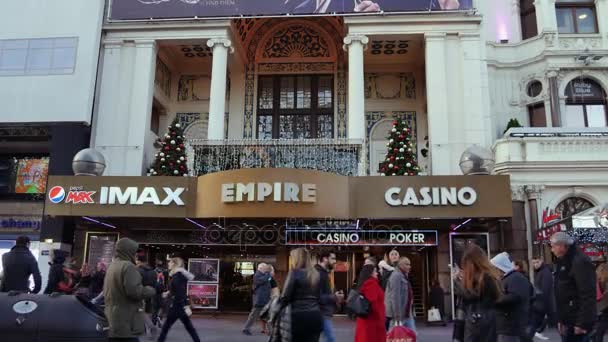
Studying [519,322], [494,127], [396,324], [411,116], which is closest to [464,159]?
[494,127]

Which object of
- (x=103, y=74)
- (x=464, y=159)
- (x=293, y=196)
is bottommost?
(x=293, y=196)

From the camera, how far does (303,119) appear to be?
77.5 ft

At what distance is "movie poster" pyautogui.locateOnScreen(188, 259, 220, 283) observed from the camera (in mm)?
19547

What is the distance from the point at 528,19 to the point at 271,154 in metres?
12.3

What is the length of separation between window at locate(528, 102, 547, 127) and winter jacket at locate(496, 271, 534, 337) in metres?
16.9

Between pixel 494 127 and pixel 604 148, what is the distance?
3.99 metres

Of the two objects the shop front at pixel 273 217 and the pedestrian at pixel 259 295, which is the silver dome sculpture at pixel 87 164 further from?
the pedestrian at pixel 259 295

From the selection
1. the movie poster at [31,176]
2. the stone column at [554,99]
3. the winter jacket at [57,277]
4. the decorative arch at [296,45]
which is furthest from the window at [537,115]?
the movie poster at [31,176]

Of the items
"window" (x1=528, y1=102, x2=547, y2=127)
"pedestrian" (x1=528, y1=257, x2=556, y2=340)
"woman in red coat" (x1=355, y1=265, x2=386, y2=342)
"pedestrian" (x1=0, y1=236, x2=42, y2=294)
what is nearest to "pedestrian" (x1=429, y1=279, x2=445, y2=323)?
"pedestrian" (x1=528, y1=257, x2=556, y2=340)

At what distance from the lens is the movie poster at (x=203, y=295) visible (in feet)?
63.0

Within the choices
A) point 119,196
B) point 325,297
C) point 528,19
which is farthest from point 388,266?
point 528,19

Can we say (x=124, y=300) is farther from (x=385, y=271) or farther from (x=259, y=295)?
(x=259, y=295)

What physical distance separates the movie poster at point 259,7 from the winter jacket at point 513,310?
16.2 metres

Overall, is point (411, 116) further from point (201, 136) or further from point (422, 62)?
point (201, 136)
